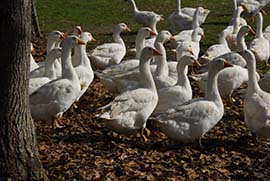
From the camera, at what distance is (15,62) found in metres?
6.02

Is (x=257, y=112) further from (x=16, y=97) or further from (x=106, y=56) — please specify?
(x=106, y=56)

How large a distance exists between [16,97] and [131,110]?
243cm

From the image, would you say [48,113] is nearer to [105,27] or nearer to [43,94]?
[43,94]

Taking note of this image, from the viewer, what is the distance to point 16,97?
20.2 feet

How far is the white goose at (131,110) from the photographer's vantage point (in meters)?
8.05

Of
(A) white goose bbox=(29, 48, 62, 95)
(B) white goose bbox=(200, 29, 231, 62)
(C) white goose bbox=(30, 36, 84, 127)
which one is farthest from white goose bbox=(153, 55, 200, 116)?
(B) white goose bbox=(200, 29, 231, 62)

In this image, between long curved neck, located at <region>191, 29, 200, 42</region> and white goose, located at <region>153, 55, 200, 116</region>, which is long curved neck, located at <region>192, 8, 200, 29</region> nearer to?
long curved neck, located at <region>191, 29, 200, 42</region>

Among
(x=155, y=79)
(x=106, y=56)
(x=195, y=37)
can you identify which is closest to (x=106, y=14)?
(x=195, y=37)

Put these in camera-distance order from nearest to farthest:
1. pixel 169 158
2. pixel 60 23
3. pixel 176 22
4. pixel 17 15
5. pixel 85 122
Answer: pixel 17 15
pixel 169 158
pixel 85 122
pixel 176 22
pixel 60 23

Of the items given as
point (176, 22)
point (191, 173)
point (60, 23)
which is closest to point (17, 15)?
point (191, 173)

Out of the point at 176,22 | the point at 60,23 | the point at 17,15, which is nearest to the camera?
the point at 17,15

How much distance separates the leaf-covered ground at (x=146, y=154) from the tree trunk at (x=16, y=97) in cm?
57

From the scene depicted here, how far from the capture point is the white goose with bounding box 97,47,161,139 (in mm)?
8055

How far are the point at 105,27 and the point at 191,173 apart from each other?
13.3m
